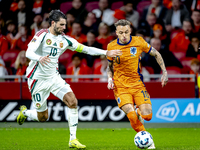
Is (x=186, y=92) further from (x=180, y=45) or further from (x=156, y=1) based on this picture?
(x=156, y=1)

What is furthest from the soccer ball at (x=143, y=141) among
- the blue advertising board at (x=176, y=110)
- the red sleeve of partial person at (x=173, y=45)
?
the red sleeve of partial person at (x=173, y=45)

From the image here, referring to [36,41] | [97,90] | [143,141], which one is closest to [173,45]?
[97,90]

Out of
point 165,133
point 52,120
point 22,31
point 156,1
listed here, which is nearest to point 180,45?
point 156,1

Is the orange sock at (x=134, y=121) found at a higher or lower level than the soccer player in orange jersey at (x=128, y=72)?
lower

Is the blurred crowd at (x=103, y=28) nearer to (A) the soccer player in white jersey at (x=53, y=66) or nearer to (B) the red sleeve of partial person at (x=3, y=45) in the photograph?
(B) the red sleeve of partial person at (x=3, y=45)

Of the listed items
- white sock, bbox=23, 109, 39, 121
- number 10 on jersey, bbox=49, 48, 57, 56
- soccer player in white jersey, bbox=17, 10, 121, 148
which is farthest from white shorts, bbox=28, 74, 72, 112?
A: number 10 on jersey, bbox=49, 48, 57, 56

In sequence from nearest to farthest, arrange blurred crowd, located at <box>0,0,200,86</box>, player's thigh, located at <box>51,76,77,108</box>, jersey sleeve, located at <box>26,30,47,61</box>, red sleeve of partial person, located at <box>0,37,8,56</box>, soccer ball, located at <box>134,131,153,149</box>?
soccer ball, located at <box>134,131,153,149</box> < jersey sleeve, located at <box>26,30,47,61</box> < player's thigh, located at <box>51,76,77,108</box> < blurred crowd, located at <box>0,0,200,86</box> < red sleeve of partial person, located at <box>0,37,8,56</box>

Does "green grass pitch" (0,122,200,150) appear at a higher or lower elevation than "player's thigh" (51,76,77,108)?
lower

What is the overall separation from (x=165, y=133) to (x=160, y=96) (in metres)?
2.15

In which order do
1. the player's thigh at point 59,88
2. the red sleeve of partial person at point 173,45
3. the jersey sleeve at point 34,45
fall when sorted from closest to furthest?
the jersey sleeve at point 34,45, the player's thigh at point 59,88, the red sleeve of partial person at point 173,45

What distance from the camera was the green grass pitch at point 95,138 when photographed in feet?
19.5

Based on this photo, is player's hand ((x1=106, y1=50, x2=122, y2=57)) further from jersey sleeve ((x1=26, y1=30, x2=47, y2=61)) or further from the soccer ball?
the soccer ball

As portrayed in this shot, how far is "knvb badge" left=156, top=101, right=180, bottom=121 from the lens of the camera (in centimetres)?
946

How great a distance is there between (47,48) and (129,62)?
4.87 ft
